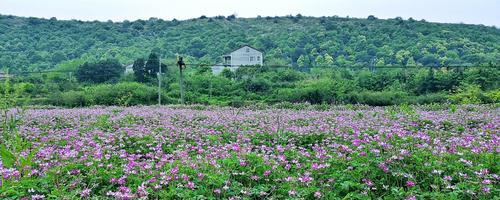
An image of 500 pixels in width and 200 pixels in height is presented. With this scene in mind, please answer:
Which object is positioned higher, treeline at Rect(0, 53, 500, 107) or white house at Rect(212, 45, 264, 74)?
white house at Rect(212, 45, 264, 74)

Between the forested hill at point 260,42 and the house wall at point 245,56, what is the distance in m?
2.84

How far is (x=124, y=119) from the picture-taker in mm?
10969

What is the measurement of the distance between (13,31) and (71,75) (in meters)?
35.9

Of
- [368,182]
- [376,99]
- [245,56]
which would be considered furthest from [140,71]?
[368,182]

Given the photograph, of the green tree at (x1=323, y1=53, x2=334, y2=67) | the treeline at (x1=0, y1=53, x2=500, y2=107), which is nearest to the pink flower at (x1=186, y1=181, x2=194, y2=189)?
the treeline at (x1=0, y1=53, x2=500, y2=107)

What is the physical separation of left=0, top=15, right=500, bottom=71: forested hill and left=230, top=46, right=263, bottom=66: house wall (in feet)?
9.31

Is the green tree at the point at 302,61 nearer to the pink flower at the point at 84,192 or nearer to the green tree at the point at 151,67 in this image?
the green tree at the point at 151,67

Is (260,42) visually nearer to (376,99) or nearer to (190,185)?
(376,99)

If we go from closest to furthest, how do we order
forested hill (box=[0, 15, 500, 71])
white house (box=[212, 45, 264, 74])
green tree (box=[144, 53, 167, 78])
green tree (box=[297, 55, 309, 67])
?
green tree (box=[144, 53, 167, 78]) < forested hill (box=[0, 15, 500, 71]) < white house (box=[212, 45, 264, 74]) < green tree (box=[297, 55, 309, 67])

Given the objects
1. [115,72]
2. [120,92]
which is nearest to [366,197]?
[120,92]

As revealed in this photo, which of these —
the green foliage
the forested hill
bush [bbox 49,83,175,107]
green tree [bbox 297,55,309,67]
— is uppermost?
the forested hill

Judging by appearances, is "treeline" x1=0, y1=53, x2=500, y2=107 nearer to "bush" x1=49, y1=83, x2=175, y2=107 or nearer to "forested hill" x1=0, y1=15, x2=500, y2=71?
"bush" x1=49, y1=83, x2=175, y2=107

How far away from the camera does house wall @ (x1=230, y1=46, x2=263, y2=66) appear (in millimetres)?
60625

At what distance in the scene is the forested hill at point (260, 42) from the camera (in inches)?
2339
